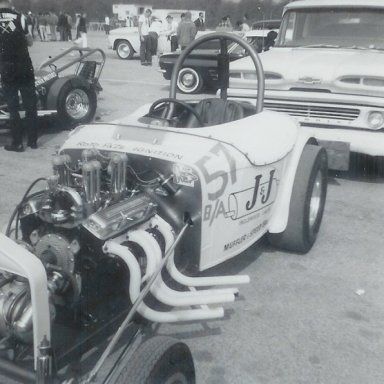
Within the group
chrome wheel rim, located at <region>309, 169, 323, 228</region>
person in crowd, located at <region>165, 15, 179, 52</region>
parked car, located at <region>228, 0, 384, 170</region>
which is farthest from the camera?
person in crowd, located at <region>165, 15, 179, 52</region>

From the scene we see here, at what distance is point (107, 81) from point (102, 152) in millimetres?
10465

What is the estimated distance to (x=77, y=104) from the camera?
8.30 metres

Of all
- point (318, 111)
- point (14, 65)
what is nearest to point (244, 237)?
point (318, 111)

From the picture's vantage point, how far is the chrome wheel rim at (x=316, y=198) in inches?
174

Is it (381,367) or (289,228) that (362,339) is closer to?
(381,367)

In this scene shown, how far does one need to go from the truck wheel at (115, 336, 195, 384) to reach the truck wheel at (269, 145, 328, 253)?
1792mm

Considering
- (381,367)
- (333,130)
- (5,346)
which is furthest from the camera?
(333,130)

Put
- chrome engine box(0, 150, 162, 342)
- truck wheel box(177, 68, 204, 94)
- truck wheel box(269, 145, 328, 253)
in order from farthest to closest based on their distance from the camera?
1. truck wheel box(177, 68, 204, 94)
2. truck wheel box(269, 145, 328, 253)
3. chrome engine box(0, 150, 162, 342)

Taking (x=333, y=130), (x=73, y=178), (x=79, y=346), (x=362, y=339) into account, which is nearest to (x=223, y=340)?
(x=362, y=339)

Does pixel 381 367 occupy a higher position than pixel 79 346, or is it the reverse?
pixel 79 346

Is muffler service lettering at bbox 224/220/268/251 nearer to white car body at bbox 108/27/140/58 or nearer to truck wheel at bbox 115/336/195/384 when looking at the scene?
truck wheel at bbox 115/336/195/384

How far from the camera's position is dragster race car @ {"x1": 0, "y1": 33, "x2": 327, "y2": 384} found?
7.20 feet

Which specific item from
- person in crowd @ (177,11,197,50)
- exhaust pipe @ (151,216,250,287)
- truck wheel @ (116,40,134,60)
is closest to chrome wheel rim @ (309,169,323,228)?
exhaust pipe @ (151,216,250,287)

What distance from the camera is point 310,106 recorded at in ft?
18.9
